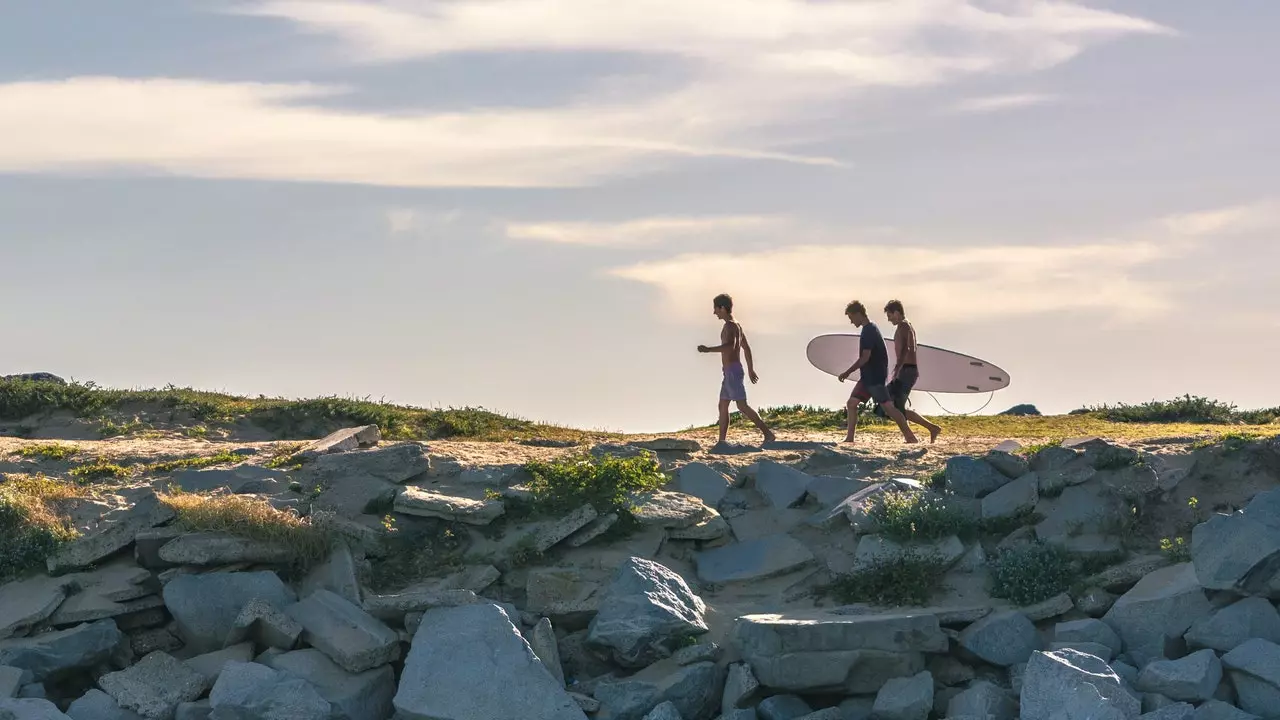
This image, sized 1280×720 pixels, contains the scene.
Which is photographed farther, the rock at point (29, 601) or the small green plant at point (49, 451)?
the small green plant at point (49, 451)

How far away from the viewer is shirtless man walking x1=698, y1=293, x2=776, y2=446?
639 inches

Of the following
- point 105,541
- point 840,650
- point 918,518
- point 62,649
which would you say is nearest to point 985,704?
point 840,650

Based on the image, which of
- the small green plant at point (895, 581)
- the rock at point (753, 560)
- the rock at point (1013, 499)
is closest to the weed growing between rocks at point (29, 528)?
the rock at point (753, 560)

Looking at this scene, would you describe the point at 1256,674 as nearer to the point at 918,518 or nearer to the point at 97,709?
the point at 918,518

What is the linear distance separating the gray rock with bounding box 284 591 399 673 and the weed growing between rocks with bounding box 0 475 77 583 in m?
2.83

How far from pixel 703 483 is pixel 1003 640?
3.78 metres

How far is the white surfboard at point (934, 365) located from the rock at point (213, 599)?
13999 mm

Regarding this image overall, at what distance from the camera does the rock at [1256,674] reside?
9.80 meters

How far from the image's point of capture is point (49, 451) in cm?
1564

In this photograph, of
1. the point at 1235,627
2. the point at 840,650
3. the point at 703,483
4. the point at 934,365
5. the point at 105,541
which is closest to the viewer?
the point at 1235,627

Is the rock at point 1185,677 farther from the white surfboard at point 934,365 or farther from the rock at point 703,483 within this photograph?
the white surfboard at point 934,365

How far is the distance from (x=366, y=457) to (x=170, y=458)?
2.85 meters

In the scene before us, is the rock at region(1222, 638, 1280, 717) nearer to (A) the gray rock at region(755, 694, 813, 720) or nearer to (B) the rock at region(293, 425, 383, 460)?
(A) the gray rock at region(755, 694, 813, 720)

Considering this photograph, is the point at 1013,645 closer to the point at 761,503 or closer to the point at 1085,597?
the point at 1085,597
